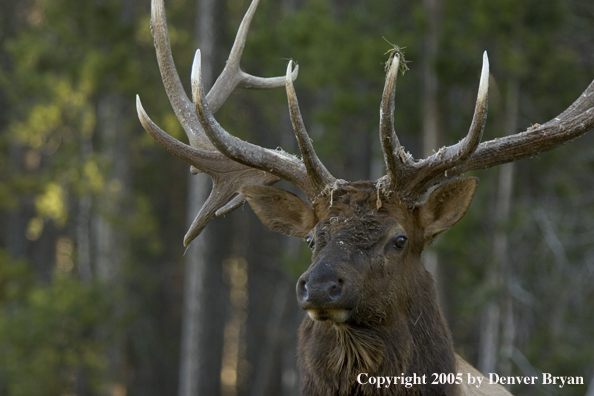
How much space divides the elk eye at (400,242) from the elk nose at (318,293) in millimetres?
683

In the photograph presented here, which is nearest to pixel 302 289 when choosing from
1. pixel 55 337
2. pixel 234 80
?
pixel 234 80

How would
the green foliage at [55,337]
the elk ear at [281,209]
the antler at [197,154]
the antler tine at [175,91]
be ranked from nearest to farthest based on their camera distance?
the elk ear at [281,209], the antler at [197,154], the antler tine at [175,91], the green foliage at [55,337]

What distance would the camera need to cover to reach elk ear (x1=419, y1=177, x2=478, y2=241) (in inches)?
192

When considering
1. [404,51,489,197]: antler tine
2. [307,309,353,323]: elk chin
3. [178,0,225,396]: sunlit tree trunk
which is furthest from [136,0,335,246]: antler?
[178,0,225,396]: sunlit tree trunk

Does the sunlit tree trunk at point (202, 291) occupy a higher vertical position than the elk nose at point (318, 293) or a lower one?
higher

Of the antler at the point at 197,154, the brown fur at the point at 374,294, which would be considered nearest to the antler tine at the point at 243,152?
the brown fur at the point at 374,294

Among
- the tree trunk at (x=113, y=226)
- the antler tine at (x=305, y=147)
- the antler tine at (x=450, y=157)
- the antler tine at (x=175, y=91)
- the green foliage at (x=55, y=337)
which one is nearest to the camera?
the antler tine at (x=450, y=157)

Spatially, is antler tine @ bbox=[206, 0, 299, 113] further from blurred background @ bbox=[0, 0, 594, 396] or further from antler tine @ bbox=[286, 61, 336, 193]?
blurred background @ bbox=[0, 0, 594, 396]

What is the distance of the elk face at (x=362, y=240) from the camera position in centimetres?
421

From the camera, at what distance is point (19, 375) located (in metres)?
16.2

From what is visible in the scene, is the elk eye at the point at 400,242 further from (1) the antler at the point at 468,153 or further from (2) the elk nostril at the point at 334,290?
(2) the elk nostril at the point at 334,290

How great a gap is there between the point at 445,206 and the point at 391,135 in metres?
0.70

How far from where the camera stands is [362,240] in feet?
15.0

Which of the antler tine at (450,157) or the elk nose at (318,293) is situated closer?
the elk nose at (318,293)
